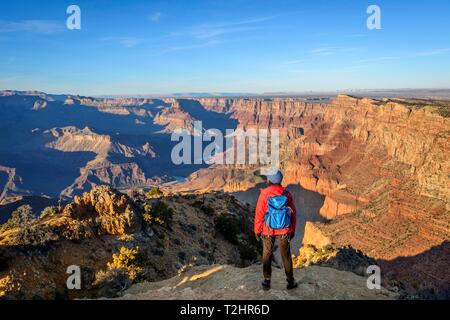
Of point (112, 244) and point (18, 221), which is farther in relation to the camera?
point (18, 221)

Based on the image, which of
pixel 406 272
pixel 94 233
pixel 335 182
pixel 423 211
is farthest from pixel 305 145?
pixel 94 233

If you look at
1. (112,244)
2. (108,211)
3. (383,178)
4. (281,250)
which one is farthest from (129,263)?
(383,178)

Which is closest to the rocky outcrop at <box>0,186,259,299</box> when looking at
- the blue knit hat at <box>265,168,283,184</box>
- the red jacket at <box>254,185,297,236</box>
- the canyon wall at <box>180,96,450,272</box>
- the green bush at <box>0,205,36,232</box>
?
the green bush at <box>0,205,36,232</box>

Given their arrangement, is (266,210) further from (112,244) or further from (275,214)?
(112,244)

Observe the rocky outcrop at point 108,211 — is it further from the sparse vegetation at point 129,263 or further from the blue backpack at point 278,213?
the blue backpack at point 278,213

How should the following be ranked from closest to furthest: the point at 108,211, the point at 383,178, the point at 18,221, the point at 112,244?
the point at 112,244, the point at 108,211, the point at 18,221, the point at 383,178

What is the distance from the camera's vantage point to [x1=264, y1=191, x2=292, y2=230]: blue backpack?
10133 mm

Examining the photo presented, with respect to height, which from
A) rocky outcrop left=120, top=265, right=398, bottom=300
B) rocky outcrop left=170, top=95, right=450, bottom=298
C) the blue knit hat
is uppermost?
the blue knit hat

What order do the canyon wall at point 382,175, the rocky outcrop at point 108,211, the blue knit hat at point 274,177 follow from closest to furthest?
the blue knit hat at point 274,177 → the rocky outcrop at point 108,211 → the canyon wall at point 382,175

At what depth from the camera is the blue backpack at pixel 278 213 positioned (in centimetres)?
1013

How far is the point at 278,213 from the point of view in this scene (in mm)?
10188

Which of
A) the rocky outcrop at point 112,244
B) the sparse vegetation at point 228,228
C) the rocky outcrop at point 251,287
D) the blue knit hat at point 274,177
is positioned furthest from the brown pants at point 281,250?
the sparse vegetation at point 228,228

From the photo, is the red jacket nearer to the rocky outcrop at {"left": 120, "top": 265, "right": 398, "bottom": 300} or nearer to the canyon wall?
the rocky outcrop at {"left": 120, "top": 265, "right": 398, "bottom": 300}

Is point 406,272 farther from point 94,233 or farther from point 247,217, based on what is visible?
point 94,233
